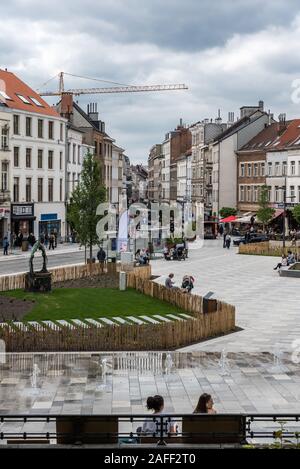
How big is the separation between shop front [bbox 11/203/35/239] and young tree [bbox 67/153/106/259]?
15.5 m

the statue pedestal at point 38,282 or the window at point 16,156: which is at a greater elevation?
the window at point 16,156

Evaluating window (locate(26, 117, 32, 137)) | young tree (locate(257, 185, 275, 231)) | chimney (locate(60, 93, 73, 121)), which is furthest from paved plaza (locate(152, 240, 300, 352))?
chimney (locate(60, 93, 73, 121))

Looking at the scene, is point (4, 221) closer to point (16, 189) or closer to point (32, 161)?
point (16, 189)

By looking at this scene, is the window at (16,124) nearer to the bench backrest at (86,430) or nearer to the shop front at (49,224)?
the shop front at (49,224)

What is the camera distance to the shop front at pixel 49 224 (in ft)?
209

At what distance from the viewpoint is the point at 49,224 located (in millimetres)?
65312

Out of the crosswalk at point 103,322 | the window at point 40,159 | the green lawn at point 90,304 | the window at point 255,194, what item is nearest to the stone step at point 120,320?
the crosswalk at point 103,322

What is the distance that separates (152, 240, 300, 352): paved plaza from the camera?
75.7ft

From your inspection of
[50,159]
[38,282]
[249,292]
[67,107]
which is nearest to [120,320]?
[38,282]

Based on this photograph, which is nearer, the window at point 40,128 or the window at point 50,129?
the window at point 40,128

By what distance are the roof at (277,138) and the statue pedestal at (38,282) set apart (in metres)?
49.2

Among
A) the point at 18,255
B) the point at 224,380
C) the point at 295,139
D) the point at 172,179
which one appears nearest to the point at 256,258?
the point at 18,255

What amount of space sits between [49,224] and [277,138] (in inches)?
1218
